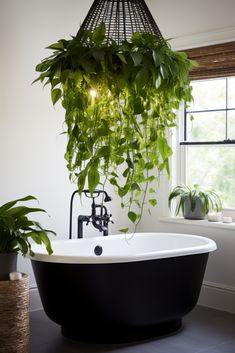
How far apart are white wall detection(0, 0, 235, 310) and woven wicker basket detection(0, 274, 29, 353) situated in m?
1.12

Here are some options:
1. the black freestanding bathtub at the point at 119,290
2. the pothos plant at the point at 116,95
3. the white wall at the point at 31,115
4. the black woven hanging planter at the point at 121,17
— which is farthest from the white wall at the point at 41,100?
the pothos plant at the point at 116,95

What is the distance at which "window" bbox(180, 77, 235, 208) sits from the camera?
4957 millimetres

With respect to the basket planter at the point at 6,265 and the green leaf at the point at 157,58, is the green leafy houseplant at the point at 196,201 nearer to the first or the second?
the basket planter at the point at 6,265

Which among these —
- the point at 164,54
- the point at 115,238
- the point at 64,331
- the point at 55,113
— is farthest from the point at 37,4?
the point at 164,54

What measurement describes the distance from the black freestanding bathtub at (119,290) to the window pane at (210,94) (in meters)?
1.39

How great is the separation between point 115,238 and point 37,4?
2.04m

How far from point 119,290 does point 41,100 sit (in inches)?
73.5

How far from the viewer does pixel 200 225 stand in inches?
197

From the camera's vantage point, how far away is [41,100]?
488 cm

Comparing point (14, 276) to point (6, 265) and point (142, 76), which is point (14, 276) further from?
point (142, 76)

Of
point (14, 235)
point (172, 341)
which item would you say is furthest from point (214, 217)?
point (14, 235)

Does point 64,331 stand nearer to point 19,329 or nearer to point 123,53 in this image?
point 19,329

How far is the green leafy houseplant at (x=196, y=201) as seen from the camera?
5.00 meters

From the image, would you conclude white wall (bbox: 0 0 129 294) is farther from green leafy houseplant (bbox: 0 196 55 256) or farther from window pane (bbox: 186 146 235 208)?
window pane (bbox: 186 146 235 208)
